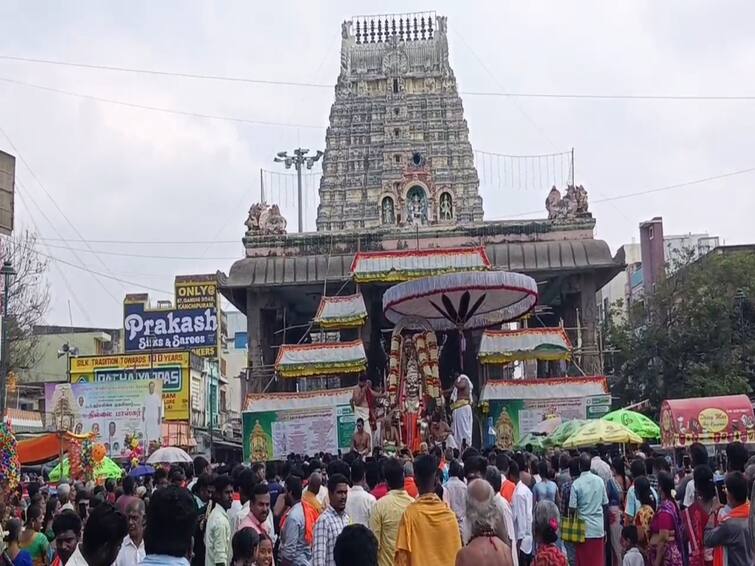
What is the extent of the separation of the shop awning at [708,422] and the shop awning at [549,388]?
14.3 m

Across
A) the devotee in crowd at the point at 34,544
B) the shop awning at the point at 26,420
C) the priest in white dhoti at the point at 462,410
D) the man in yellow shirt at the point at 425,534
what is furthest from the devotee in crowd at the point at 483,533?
the shop awning at the point at 26,420

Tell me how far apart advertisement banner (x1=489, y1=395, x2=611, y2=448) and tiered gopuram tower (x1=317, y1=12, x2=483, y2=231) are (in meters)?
23.2

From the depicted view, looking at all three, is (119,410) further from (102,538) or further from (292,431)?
(102,538)

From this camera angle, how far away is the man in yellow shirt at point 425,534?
23.5 ft

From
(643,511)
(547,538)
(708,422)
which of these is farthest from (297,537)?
(708,422)

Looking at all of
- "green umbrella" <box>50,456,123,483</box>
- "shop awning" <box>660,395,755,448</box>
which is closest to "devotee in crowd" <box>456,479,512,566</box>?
"shop awning" <box>660,395,755,448</box>

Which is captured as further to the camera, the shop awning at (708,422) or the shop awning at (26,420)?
the shop awning at (26,420)

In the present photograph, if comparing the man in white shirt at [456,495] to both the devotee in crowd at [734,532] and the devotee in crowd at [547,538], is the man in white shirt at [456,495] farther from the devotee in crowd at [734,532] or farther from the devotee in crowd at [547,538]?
the devotee in crowd at [734,532]

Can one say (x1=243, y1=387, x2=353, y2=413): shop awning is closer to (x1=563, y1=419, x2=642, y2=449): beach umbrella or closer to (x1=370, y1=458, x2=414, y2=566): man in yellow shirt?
(x1=563, y1=419, x2=642, y2=449): beach umbrella

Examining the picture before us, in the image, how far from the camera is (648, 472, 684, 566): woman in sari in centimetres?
891

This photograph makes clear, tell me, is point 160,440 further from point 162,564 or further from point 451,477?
point 162,564

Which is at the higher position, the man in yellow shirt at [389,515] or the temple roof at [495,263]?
the temple roof at [495,263]

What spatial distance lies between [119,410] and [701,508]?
3407 cm

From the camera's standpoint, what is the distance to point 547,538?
799 centimetres
